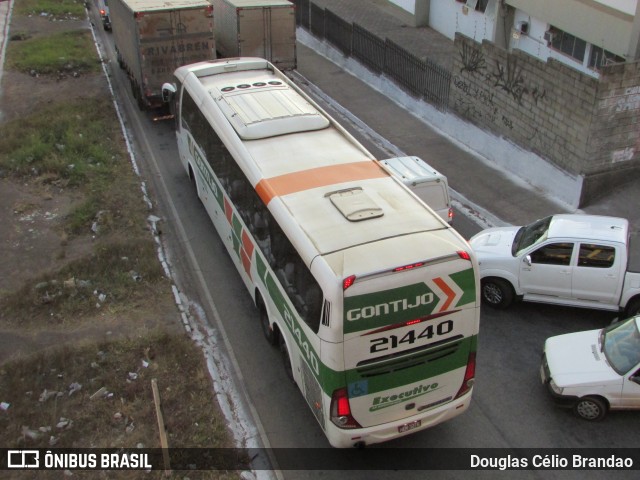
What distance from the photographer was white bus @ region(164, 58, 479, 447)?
7.31 metres

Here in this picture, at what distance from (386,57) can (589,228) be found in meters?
12.4

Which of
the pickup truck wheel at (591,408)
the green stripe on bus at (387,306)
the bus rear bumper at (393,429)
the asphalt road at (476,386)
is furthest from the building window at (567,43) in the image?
the green stripe on bus at (387,306)

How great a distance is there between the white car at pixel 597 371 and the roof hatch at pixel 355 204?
369 cm

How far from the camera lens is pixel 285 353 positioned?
9.79m

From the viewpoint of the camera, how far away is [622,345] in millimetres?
9172

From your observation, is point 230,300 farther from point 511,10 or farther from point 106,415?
point 511,10

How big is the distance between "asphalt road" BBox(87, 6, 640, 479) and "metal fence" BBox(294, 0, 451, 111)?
6277 millimetres

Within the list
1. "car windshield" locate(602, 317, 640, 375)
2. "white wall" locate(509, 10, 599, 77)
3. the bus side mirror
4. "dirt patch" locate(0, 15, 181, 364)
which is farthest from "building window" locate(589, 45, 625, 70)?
"dirt patch" locate(0, 15, 181, 364)

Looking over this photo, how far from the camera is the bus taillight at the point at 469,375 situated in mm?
8195

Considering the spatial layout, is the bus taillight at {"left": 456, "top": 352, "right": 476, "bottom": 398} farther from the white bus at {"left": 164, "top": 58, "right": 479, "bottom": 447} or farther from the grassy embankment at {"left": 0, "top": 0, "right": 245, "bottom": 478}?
the grassy embankment at {"left": 0, "top": 0, "right": 245, "bottom": 478}

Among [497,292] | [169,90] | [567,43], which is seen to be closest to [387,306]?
[497,292]

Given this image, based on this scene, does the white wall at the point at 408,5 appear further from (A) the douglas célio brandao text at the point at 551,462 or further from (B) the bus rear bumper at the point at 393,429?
(A) the douglas célio brandao text at the point at 551,462

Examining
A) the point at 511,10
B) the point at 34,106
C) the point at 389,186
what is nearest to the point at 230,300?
the point at 389,186

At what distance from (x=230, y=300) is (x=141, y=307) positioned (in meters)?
1.63
